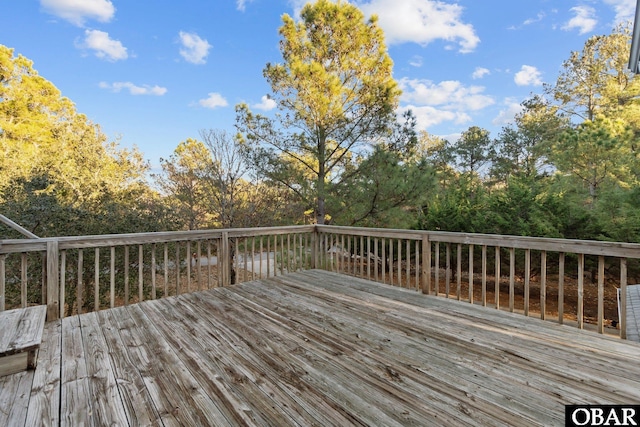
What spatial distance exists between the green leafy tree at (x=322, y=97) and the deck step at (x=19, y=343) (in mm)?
5535

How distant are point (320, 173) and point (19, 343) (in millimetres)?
6142

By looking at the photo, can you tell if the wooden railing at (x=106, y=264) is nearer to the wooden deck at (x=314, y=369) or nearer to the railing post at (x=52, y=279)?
the railing post at (x=52, y=279)

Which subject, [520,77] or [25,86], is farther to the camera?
[520,77]

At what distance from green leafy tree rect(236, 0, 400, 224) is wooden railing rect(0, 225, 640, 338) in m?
2.15

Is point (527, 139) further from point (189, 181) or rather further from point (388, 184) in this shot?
point (189, 181)

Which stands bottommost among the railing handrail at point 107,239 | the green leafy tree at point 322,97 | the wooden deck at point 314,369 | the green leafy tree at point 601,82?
the wooden deck at point 314,369

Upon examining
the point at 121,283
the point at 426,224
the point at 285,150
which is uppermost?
the point at 285,150

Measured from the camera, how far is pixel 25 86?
11.9 m

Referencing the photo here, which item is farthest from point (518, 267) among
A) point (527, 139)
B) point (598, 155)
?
point (527, 139)

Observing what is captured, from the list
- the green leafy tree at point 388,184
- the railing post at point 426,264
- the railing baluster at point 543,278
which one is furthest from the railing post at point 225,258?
the green leafy tree at point 388,184

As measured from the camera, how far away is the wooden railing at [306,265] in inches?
102

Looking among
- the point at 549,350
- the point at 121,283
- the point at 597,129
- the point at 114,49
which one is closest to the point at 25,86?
the point at 114,49

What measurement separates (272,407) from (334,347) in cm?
74

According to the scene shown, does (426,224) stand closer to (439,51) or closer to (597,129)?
(597,129)
